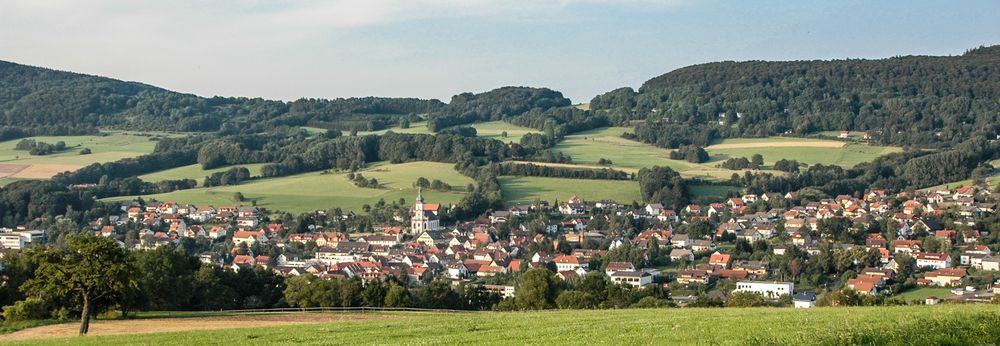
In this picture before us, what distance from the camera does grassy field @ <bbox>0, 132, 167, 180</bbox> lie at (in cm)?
Answer: 10600

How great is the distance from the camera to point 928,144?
117188mm

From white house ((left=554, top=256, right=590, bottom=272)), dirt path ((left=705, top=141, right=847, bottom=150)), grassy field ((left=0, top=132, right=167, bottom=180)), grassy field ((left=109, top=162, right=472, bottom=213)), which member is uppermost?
dirt path ((left=705, top=141, right=847, bottom=150))

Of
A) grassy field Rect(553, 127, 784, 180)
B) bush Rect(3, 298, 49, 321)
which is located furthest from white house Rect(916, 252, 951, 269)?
bush Rect(3, 298, 49, 321)

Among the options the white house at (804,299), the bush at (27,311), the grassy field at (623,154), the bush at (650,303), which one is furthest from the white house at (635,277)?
the grassy field at (623,154)

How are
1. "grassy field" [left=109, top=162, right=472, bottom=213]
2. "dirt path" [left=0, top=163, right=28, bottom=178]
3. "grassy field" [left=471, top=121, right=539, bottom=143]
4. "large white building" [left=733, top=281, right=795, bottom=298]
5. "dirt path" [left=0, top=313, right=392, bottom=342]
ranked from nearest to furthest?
"dirt path" [left=0, top=313, right=392, bottom=342]
"large white building" [left=733, top=281, right=795, bottom=298]
"grassy field" [left=109, top=162, right=472, bottom=213]
"dirt path" [left=0, top=163, right=28, bottom=178]
"grassy field" [left=471, top=121, right=539, bottom=143]

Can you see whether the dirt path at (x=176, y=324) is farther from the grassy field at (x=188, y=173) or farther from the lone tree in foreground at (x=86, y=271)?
the grassy field at (x=188, y=173)

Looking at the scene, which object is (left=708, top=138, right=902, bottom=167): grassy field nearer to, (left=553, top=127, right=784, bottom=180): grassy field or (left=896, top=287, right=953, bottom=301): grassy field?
(left=553, top=127, right=784, bottom=180): grassy field

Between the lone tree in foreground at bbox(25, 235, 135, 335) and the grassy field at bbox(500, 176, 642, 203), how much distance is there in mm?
67837

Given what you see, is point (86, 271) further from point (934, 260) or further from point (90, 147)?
point (90, 147)

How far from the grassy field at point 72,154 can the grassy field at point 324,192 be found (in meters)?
12.5

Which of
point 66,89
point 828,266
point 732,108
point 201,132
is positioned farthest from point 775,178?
point 66,89

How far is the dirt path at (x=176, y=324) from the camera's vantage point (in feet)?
90.1

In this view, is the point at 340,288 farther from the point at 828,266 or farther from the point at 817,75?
the point at 817,75

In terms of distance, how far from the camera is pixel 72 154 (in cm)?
11806
